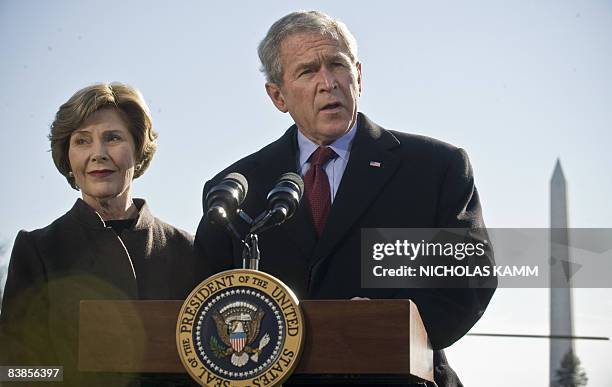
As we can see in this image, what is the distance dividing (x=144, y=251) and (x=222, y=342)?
1911mm

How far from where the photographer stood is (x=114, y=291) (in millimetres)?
5680

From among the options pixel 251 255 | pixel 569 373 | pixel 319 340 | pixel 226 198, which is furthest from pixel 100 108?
pixel 569 373

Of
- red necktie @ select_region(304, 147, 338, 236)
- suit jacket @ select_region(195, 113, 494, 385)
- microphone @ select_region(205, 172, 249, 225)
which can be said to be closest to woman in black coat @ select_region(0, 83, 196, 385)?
suit jacket @ select_region(195, 113, 494, 385)

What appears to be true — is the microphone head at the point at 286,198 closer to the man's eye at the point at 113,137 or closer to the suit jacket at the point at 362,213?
the suit jacket at the point at 362,213

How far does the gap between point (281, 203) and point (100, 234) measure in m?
1.83

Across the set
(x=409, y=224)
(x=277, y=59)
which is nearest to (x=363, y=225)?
(x=409, y=224)

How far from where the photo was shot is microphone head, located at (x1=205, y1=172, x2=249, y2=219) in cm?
408

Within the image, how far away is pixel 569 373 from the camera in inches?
1060

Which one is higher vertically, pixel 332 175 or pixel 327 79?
pixel 327 79

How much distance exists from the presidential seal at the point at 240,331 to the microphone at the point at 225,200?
0.21 meters

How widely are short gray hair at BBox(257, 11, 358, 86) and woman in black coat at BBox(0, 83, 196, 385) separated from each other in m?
0.70

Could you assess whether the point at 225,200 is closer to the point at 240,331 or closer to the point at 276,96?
the point at 240,331

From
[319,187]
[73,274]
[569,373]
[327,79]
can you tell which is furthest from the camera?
[569,373]

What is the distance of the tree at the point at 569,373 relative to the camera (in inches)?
1016
